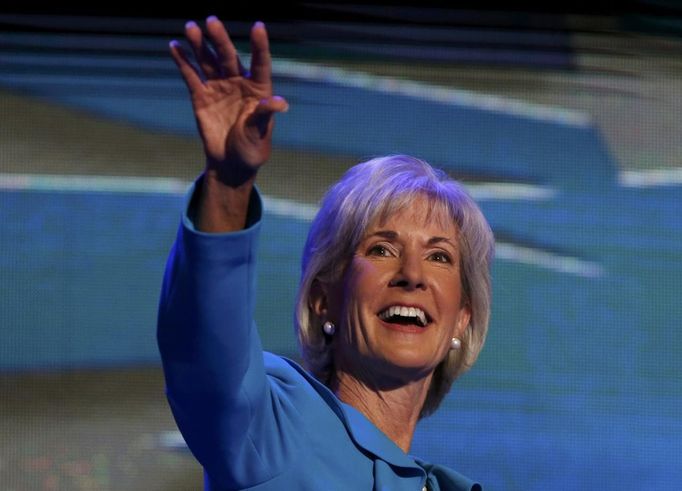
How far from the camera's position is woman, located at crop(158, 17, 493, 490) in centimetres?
126

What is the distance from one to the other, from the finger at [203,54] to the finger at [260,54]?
0.13 feet

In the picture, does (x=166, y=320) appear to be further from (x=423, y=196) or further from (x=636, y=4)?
(x=636, y=4)

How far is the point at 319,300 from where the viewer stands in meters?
1.86

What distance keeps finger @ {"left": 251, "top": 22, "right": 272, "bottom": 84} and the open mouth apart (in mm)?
560

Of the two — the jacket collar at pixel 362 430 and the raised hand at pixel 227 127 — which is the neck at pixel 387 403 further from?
the raised hand at pixel 227 127

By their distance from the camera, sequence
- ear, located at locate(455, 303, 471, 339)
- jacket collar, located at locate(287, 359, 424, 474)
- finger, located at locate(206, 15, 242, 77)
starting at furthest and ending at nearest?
ear, located at locate(455, 303, 471, 339) → jacket collar, located at locate(287, 359, 424, 474) → finger, located at locate(206, 15, 242, 77)

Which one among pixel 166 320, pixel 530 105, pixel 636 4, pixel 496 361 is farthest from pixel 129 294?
pixel 166 320

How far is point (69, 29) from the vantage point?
3.37 m

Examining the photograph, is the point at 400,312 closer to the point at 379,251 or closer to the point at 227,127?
the point at 379,251

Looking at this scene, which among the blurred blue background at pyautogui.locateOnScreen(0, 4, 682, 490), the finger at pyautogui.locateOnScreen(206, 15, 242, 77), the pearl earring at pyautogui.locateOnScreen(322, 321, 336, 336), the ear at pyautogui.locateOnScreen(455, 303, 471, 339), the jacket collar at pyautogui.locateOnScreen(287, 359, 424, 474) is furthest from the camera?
the blurred blue background at pyautogui.locateOnScreen(0, 4, 682, 490)

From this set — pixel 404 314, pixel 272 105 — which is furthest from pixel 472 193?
pixel 272 105

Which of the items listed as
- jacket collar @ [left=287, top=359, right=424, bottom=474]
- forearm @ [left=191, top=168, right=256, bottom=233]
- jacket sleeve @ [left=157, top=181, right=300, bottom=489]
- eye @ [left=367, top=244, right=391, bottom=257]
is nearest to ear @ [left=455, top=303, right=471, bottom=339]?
eye @ [left=367, top=244, right=391, bottom=257]

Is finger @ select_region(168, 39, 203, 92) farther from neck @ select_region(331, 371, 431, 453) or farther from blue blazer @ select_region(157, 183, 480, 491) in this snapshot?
neck @ select_region(331, 371, 431, 453)

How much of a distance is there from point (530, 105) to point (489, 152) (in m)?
0.16
